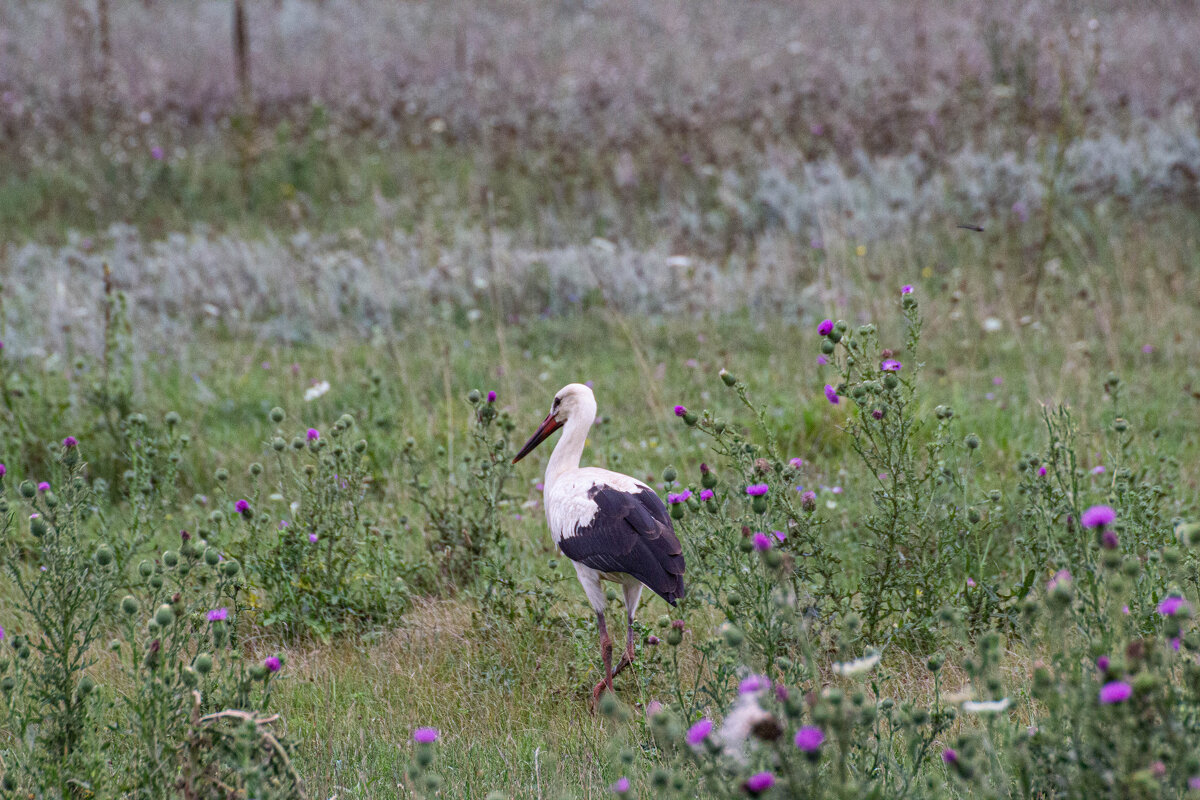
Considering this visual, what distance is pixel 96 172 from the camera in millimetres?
11359

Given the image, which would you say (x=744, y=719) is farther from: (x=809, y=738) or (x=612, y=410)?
(x=612, y=410)

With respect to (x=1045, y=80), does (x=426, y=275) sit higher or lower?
lower

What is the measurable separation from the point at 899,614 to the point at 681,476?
150cm

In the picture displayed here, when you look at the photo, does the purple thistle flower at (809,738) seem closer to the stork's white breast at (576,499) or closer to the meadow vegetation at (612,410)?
the meadow vegetation at (612,410)

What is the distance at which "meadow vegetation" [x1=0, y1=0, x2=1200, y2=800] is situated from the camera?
2.16 metres

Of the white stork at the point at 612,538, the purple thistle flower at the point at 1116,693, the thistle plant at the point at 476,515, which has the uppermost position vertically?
the purple thistle flower at the point at 1116,693

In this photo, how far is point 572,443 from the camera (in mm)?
3604

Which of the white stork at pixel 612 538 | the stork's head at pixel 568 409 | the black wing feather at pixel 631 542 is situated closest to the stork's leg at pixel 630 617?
the white stork at pixel 612 538

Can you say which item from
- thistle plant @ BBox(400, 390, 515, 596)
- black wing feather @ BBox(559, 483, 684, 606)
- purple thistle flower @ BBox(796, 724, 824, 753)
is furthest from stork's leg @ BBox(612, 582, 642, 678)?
purple thistle flower @ BBox(796, 724, 824, 753)

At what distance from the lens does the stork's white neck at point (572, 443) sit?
11.7 ft

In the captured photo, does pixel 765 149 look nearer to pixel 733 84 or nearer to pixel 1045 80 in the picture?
pixel 733 84

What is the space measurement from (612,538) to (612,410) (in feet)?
8.86

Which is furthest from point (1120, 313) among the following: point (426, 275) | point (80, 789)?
point (80, 789)

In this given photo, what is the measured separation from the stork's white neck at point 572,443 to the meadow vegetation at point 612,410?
259 mm
